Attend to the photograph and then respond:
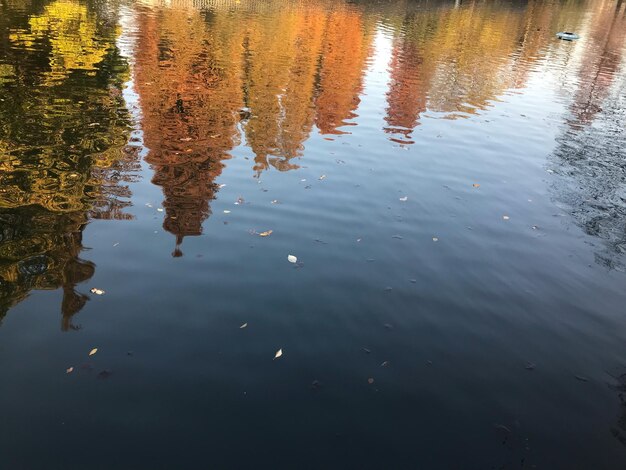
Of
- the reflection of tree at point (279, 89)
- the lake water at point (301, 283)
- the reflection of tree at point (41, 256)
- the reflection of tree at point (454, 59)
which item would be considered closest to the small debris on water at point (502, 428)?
the lake water at point (301, 283)

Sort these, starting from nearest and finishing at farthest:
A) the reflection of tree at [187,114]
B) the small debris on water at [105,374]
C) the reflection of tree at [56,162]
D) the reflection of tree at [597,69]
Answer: the small debris on water at [105,374], the reflection of tree at [56,162], the reflection of tree at [187,114], the reflection of tree at [597,69]

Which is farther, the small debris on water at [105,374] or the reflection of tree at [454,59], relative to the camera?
the reflection of tree at [454,59]

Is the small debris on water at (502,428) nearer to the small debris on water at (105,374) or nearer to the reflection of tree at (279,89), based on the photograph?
the small debris on water at (105,374)

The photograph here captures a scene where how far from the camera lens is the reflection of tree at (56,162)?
9062 mm

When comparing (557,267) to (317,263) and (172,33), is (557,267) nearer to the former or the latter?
(317,263)

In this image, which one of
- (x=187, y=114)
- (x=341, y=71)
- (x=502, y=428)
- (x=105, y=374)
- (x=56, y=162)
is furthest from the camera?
(x=341, y=71)

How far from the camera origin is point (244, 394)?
22.3ft

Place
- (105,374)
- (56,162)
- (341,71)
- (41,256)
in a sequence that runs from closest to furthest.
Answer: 1. (105,374)
2. (41,256)
3. (56,162)
4. (341,71)

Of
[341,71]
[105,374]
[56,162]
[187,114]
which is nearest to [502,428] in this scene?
[105,374]

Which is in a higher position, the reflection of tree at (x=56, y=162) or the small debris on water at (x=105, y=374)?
the reflection of tree at (x=56, y=162)

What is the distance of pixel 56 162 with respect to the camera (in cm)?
1354

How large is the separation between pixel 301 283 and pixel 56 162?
29.0ft

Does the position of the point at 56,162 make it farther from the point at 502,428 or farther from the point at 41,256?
the point at 502,428

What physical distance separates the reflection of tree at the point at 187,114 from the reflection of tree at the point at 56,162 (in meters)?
1.15
